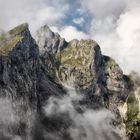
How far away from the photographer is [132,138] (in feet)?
312

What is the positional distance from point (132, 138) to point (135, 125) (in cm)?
887

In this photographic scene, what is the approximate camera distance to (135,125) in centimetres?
10338

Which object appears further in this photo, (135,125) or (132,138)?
(135,125)
